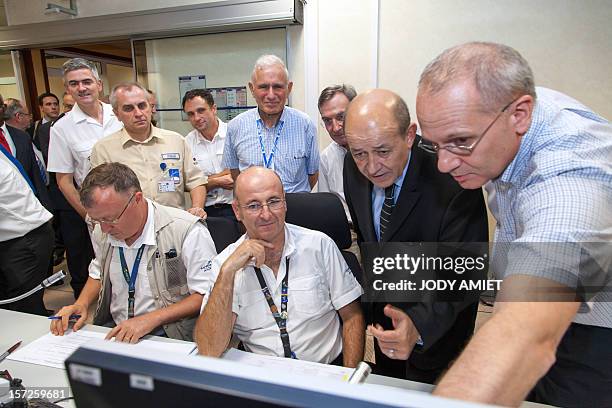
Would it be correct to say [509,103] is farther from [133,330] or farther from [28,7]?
[28,7]

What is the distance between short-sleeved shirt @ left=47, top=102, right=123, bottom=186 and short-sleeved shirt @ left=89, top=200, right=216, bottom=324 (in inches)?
54.5

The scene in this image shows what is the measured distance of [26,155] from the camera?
2877mm

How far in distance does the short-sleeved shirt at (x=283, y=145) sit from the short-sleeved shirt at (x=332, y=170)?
0.11 metres

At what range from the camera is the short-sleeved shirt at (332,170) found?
106 inches

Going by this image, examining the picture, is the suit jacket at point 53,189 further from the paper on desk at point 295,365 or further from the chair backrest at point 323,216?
the paper on desk at point 295,365

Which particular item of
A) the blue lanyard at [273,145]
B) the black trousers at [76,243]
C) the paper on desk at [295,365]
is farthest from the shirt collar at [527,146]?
the black trousers at [76,243]

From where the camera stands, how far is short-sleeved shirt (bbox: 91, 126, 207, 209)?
8.40 feet

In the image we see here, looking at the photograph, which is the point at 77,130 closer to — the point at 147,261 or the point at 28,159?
the point at 28,159

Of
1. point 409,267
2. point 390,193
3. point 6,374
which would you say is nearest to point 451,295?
point 409,267

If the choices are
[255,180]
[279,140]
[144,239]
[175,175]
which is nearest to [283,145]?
[279,140]

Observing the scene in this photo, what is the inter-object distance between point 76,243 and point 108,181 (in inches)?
75.9

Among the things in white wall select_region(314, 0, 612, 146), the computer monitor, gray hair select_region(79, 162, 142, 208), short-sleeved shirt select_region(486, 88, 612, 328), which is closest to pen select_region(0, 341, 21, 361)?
gray hair select_region(79, 162, 142, 208)

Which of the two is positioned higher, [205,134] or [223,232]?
[205,134]

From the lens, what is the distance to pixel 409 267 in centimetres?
151
